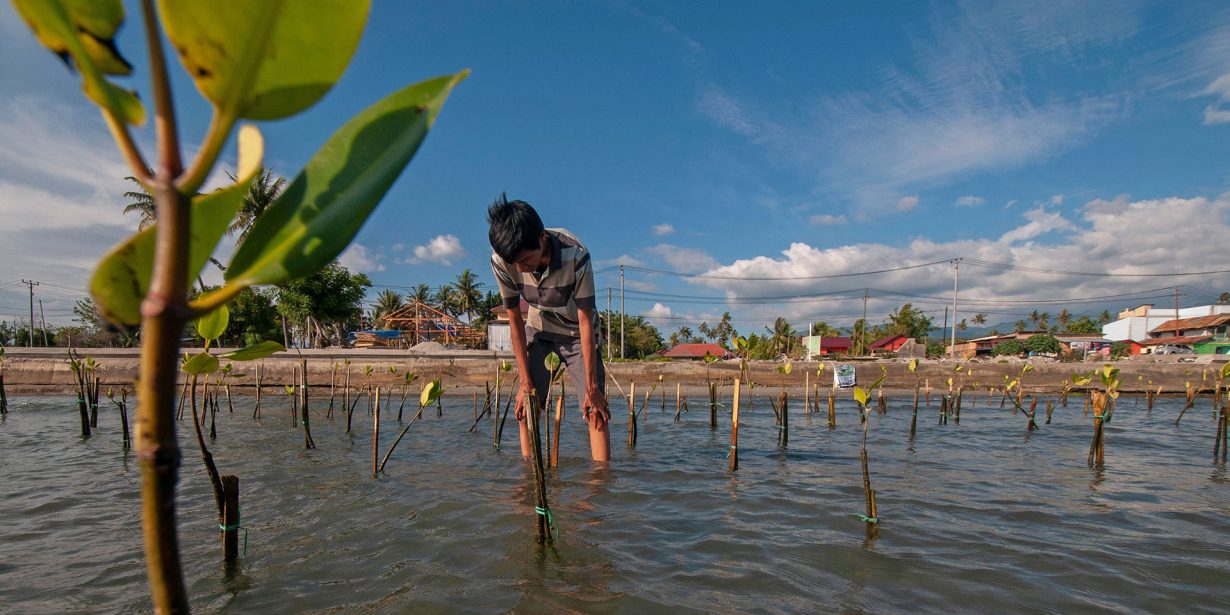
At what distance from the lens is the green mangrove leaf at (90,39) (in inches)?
15.9

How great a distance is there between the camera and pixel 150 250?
47cm

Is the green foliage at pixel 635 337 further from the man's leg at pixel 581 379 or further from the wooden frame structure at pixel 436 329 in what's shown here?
the man's leg at pixel 581 379

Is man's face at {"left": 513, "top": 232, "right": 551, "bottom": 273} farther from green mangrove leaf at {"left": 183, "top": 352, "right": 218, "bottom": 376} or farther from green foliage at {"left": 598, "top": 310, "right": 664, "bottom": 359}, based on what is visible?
green foliage at {"left": 598, "top": 310, "right": 664, "bottom": 359}

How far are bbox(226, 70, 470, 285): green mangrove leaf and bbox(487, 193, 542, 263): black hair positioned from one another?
254 centimetres

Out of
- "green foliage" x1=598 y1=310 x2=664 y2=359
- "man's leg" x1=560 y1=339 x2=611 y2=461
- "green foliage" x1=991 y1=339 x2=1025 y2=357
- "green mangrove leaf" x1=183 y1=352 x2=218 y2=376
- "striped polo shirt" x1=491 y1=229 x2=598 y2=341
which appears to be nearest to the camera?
"green mangrove leaf" x1=183 y1=352 x2=218 y2=376

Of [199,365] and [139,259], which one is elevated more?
[139,259]

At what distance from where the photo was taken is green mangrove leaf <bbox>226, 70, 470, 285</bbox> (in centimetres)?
46

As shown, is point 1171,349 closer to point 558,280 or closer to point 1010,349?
point 1010,349

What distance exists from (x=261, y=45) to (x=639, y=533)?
2.73m

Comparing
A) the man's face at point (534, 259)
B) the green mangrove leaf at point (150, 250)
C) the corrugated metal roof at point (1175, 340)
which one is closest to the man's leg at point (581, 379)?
the man's face at point (534, 259)

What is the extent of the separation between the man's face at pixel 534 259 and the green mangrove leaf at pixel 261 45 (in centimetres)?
268

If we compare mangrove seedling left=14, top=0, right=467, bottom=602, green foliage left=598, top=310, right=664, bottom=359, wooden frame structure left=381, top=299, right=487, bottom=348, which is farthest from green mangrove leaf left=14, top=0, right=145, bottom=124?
green foliage left=598, top=310, right=664, bottom=359

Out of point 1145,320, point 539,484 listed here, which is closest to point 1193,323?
point 1145,320

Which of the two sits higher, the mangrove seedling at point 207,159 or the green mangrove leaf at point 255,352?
the mangrove seedling at point 207,159
